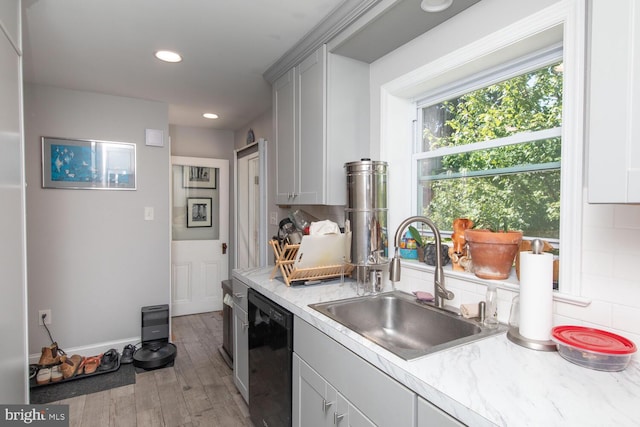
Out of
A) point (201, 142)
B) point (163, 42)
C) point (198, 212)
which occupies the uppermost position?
point (163, 42)

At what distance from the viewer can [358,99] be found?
2043mm

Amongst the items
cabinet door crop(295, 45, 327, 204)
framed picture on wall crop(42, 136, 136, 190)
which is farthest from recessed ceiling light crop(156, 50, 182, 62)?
framed picture on wall crop(42, 136, 136, 190)

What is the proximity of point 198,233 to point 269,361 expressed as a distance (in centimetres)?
282

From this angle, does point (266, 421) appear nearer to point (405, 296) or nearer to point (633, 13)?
point (405, 296)

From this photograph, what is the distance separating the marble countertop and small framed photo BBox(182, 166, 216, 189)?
11.4 ft

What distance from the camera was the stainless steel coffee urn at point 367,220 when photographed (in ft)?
5.77

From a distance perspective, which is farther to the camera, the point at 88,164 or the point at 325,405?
the point at 88,164

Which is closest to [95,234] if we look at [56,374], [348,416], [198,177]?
[56,374]

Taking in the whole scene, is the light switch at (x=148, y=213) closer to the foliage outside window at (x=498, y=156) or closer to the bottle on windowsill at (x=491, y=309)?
the foliage outside window at (x=498, y=156)

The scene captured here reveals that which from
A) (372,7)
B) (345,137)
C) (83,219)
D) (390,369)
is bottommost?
(390,369)

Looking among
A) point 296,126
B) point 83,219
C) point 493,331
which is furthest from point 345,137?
point 83,219

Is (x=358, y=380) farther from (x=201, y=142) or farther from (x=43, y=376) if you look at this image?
(x=201, y=142)

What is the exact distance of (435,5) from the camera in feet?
4.76

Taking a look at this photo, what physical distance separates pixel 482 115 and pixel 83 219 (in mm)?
3226
